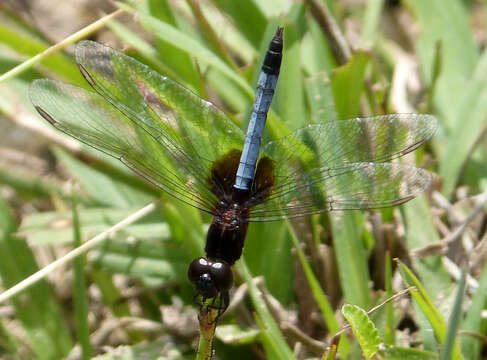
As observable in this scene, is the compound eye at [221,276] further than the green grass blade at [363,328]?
Yes

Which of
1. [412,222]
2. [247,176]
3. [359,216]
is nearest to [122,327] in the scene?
[247,176]

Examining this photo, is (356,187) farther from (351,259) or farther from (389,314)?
(389,314)

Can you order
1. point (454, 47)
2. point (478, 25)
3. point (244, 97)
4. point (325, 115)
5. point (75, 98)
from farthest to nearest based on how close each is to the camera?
1. point (478, 25)
2. point (454, 47)
3. point (244, 97)
4. point (325, 115)
5. point (75, 98)

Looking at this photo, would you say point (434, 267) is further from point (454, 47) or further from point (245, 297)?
point (454, 47)

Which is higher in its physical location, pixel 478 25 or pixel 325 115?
pixel 478 25

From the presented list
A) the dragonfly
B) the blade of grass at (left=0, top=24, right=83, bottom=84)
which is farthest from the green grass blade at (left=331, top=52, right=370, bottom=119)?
the blade of grass at (left=0, top=24, right=83, bottom=84)

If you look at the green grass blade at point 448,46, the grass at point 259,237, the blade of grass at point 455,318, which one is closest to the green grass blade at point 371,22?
the grass at point 259,237

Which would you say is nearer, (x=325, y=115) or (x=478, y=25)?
(x=325, y=115)

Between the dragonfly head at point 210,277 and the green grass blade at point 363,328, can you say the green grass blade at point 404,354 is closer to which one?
the green grass blade at point 363,328
